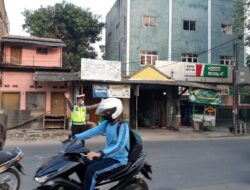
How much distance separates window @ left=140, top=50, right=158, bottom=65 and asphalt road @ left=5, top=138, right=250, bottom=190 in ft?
61.6

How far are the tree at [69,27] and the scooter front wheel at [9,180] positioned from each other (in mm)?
30416

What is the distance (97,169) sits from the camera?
4.67 metres

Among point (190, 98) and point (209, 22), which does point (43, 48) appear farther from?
point (209, 22)

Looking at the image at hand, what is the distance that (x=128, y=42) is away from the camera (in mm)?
31141

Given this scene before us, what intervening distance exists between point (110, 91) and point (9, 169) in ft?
53.5

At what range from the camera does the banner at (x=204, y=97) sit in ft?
78.6

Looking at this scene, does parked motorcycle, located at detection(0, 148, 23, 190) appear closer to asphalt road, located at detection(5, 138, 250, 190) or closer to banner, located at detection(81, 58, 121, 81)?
asphalt road, located at detection(5, 138, 250, 190)

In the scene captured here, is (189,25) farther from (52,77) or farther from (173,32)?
(52,77)

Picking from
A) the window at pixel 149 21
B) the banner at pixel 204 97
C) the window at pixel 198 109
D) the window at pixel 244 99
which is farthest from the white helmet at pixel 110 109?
the window at pixel 149 21

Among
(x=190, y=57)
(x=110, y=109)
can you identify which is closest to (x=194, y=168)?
(x=110, y=109)

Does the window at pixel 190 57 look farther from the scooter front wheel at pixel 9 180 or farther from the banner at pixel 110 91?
the scooter front wheel at pixel 9 180

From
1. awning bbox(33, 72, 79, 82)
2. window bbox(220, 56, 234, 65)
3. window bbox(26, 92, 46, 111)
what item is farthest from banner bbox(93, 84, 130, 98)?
window bbox(220, 56, 234, 65)

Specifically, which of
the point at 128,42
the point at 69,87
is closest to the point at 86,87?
the point at 69,87

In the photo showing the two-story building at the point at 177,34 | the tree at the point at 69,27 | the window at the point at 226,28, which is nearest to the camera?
the two-story building at the point at 177,34
